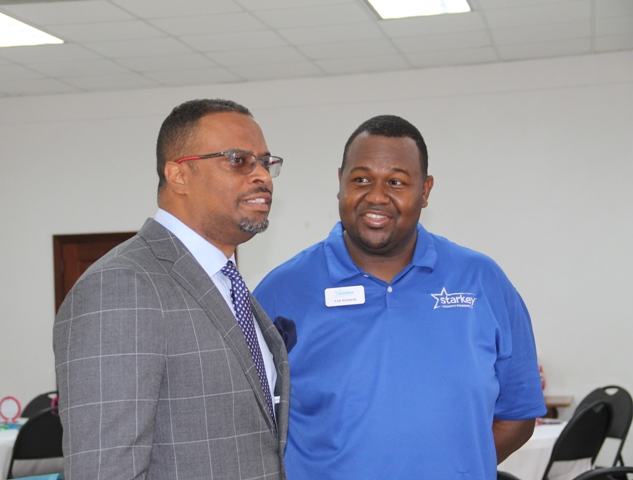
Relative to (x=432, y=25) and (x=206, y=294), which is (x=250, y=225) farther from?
(x=432, y=25)

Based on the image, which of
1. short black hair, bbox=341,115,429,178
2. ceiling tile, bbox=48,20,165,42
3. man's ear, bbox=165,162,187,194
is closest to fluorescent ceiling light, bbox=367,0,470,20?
ceiling tile, bbox=48,20,165,42

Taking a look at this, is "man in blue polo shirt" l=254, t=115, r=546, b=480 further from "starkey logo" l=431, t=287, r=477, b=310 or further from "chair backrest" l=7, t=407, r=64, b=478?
"chair backrest" l=7, t=407, r=64, b=478

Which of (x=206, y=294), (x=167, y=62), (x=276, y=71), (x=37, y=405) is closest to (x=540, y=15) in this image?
(x=276, y=71)

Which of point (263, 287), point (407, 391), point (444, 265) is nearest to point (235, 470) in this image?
point (407, 391)

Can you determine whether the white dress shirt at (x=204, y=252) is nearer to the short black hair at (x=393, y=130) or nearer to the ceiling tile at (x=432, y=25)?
the short black hair at (x=393, y=130)

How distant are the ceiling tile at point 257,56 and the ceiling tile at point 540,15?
5.71 ft

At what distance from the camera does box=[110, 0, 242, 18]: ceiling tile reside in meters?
5.45

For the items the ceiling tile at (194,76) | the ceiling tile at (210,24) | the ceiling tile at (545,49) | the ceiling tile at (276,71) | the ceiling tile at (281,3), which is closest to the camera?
the ceiling tile at (281,3)

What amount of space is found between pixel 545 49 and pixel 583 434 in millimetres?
3642

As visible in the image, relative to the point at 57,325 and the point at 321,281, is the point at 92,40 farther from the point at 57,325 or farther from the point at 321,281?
the point at 57,325

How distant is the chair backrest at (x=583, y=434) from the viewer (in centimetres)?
457

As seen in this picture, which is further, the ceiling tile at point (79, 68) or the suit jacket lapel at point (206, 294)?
the ceiling tile at point (79, 68)

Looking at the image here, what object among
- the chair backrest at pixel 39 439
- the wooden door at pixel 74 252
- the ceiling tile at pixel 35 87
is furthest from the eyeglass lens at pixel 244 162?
the wooden door at pixel 74 252

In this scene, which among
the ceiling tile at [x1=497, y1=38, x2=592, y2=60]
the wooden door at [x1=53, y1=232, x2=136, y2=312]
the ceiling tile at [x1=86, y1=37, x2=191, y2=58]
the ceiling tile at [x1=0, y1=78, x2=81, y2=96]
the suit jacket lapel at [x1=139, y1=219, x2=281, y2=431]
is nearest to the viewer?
the suit jacket lapel at [x1=139, y1=219, x2=281, y2=431]
